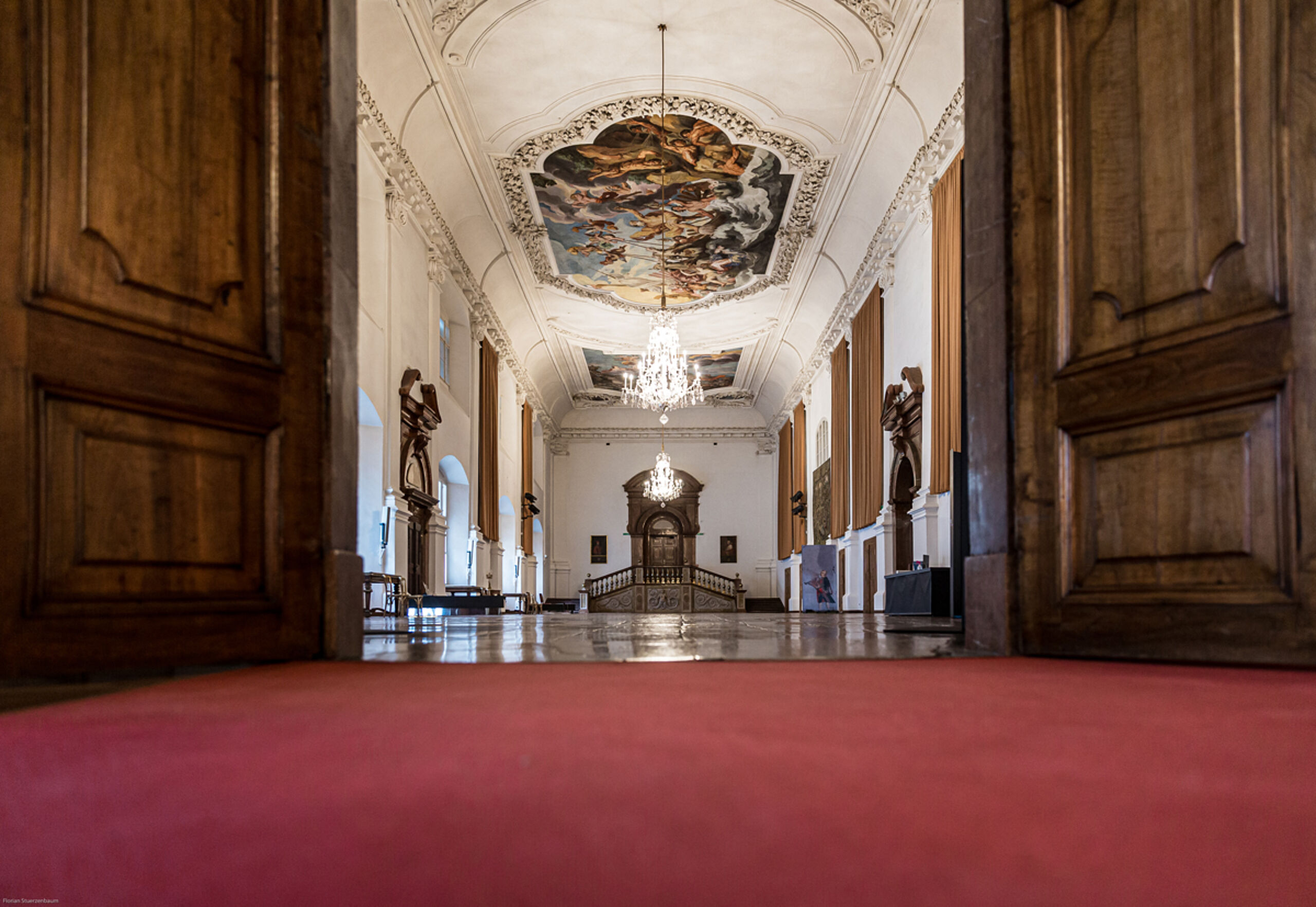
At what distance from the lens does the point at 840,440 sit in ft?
57.0

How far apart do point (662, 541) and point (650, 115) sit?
17.8 meters

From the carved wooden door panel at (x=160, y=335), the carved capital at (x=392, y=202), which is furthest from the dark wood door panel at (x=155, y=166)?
the carved capital at (x=392, y=202)

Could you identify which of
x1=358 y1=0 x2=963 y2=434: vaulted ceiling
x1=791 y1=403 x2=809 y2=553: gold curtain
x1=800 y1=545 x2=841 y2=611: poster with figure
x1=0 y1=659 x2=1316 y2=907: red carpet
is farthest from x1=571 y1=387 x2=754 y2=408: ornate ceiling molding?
x1=0 y1=659 x2=1316 y2=907: red carpet

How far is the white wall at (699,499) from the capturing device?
28469 mm

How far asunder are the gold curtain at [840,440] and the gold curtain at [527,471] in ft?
24.2

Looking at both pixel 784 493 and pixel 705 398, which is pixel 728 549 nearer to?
pixel 784 493

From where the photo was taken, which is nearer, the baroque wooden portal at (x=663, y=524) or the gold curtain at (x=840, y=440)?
the gold curtain at (x=840, y=440)

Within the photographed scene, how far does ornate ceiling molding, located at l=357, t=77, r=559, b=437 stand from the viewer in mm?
10008

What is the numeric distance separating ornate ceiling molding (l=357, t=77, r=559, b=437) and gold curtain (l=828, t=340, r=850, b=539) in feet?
21.0

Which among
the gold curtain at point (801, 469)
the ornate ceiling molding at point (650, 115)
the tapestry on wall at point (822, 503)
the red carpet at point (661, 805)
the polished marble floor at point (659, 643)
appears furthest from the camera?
the gold curtain at point (801, 469)

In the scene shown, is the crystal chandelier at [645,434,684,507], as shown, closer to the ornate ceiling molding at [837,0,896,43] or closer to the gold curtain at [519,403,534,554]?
the gold curtain at [519,403,534,554]

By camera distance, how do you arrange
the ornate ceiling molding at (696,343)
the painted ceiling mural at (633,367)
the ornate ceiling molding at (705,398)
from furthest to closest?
the ornate ceiling molding at (705,398) < the painted ceiling mural at (633,367) < the ornate ceiling molding at (696,343)

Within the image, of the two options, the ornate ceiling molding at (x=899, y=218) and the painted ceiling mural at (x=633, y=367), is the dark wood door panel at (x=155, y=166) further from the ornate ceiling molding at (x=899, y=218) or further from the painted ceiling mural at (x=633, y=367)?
the painted ceiling mural at (x=633, y=367)

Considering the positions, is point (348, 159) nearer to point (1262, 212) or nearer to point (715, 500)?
point (1262, 212)
